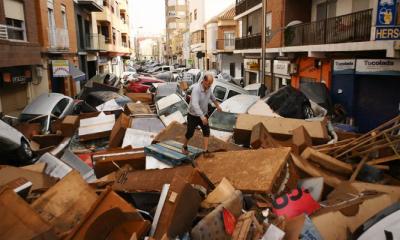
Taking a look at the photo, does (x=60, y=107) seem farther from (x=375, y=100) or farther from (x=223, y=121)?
(x=375, y=100)

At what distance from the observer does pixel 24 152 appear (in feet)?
26.3

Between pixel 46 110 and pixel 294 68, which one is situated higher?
pixel 294 68

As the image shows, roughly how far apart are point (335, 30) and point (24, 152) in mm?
11034

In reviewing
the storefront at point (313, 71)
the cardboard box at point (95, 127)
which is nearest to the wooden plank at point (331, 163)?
the cardboard box at point (95, 127)

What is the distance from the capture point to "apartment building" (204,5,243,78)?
38906mm

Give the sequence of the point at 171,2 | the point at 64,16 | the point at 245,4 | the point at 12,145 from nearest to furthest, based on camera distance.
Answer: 1. the point at 12,145
2. the point at 64,16
3. the point at 245,4
4. the point at 171,2

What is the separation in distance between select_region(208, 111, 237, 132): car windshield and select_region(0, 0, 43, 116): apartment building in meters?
7.85

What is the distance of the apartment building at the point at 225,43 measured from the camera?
3891 cm

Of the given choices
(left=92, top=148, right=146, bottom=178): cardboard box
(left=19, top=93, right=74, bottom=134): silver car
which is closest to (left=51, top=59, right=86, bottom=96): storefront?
(left=19, top=93, right=74, bottom=134): silver car

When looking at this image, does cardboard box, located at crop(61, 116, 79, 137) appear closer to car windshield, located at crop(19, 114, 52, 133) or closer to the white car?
car windshield, located at crop(19, 114, 52, 133)

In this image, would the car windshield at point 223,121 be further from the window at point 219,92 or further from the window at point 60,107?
the window at point 60,107

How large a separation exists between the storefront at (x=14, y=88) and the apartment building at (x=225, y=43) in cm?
2437

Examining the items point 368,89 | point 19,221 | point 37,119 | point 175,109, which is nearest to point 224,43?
point 368,89

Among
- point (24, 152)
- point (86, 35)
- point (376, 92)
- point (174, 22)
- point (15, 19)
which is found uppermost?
point (174, 22)
